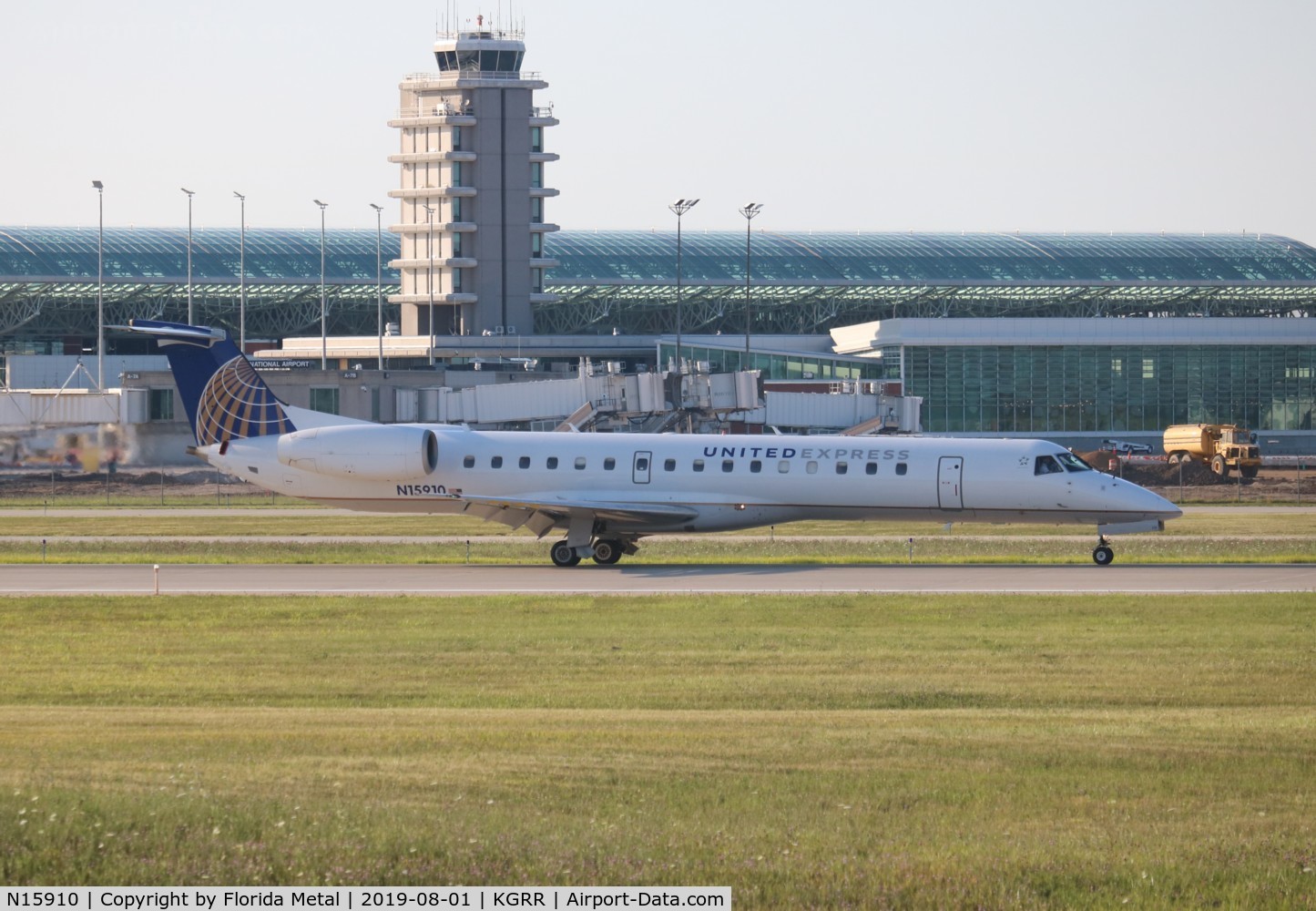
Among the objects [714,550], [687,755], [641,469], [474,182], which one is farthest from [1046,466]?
[474,182]

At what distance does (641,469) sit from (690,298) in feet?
313

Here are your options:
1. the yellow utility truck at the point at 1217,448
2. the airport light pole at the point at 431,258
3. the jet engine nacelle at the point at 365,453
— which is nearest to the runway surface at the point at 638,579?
the jet engine nacelle at the point at 365,453

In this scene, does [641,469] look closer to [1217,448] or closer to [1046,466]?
[1046,466]

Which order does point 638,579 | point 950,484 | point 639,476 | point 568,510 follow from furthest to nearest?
point 639,476 < point 568,510 < point 950,484 < point 638,579

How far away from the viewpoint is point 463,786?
12484 mm

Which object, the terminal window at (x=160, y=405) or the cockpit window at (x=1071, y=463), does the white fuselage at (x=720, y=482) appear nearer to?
the cockpit window at (x=1071, y=463)

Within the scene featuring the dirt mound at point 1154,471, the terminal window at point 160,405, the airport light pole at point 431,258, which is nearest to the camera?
the dirt mound at point 1154,471

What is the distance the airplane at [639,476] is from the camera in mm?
35250

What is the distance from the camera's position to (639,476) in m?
36.3

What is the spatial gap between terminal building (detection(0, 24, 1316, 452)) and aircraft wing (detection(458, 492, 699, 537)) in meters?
45.5

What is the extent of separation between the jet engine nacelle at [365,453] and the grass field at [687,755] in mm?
10352

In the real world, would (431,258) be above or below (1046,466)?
above

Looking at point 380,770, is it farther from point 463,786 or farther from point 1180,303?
point 1180,303

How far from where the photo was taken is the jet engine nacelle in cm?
3628
